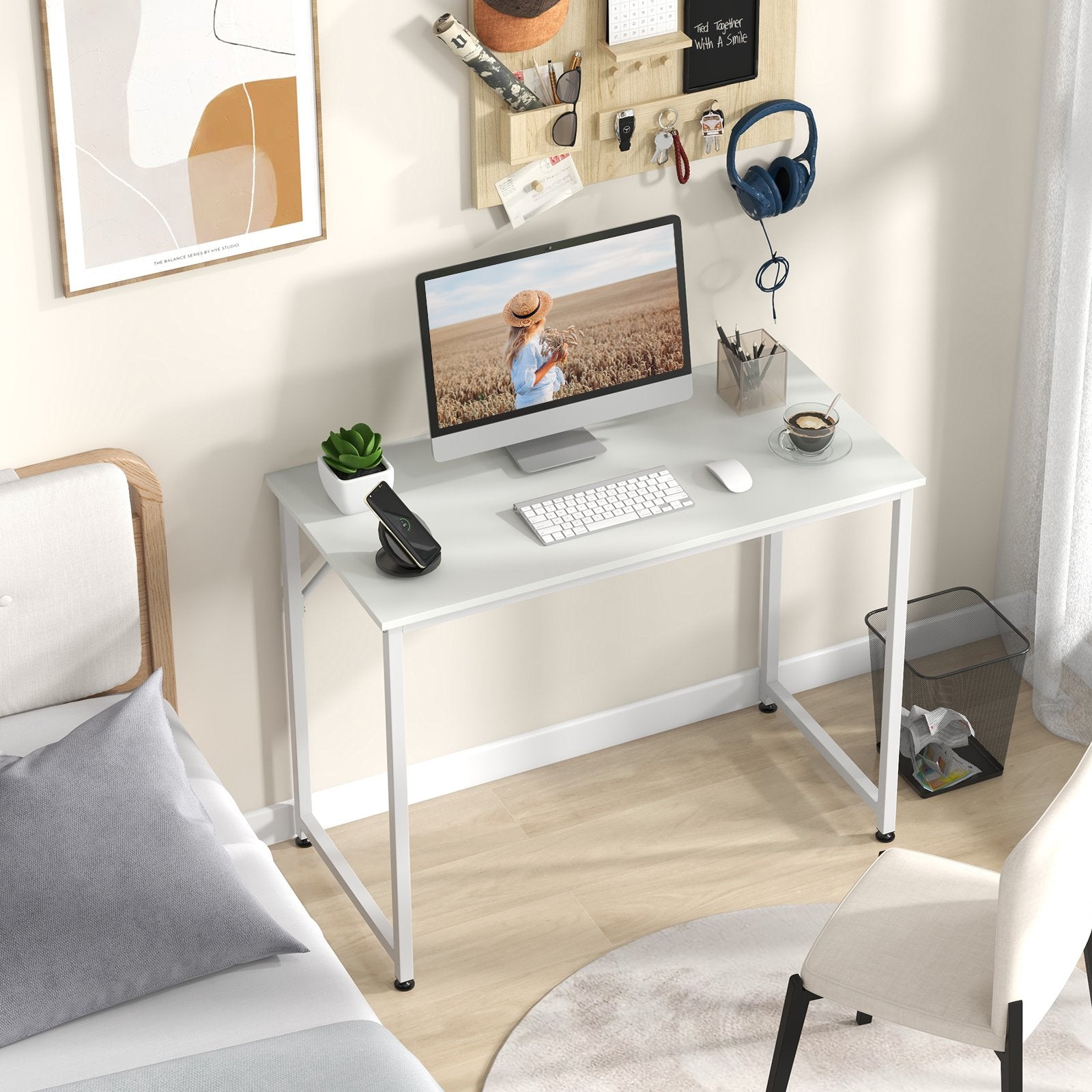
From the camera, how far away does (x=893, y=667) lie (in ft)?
9.91

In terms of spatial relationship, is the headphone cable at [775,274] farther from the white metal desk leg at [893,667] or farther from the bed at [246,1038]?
the bed at [246,1038]

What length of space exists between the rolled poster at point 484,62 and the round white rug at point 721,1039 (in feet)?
4.94

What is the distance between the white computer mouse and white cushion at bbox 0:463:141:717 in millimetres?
1000

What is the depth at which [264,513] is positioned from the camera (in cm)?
287

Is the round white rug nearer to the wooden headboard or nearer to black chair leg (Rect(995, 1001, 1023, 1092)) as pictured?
black chair leg (Rect(995, 1001, 1023, 1092))

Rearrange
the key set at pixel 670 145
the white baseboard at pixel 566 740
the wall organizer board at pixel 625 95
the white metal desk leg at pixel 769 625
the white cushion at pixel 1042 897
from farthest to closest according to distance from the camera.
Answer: the white metal desk leg at pixel 769 625 < the white baseboard at pixel 566 740 < the key set at pixel 670 145 < the wall organizer board at pixel 625 95 < the white cushion at pixel 1042 897

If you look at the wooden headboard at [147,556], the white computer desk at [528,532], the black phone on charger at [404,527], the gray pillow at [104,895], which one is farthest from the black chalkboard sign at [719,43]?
the gray pillow at [104,895]

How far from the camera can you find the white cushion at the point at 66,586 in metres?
2.55

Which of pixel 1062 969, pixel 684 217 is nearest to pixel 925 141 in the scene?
pixel 684 217

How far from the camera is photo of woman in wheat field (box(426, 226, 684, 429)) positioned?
2715 mm

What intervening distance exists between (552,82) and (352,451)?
0.71 meters

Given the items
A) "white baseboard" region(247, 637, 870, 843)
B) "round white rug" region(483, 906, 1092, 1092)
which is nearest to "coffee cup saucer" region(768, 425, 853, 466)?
"white baseboard" region(247, 637, 870, 843)

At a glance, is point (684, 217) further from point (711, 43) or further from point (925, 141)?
point (925, 141)

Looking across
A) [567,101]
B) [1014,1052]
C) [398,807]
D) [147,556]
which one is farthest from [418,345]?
[1014,1052]
